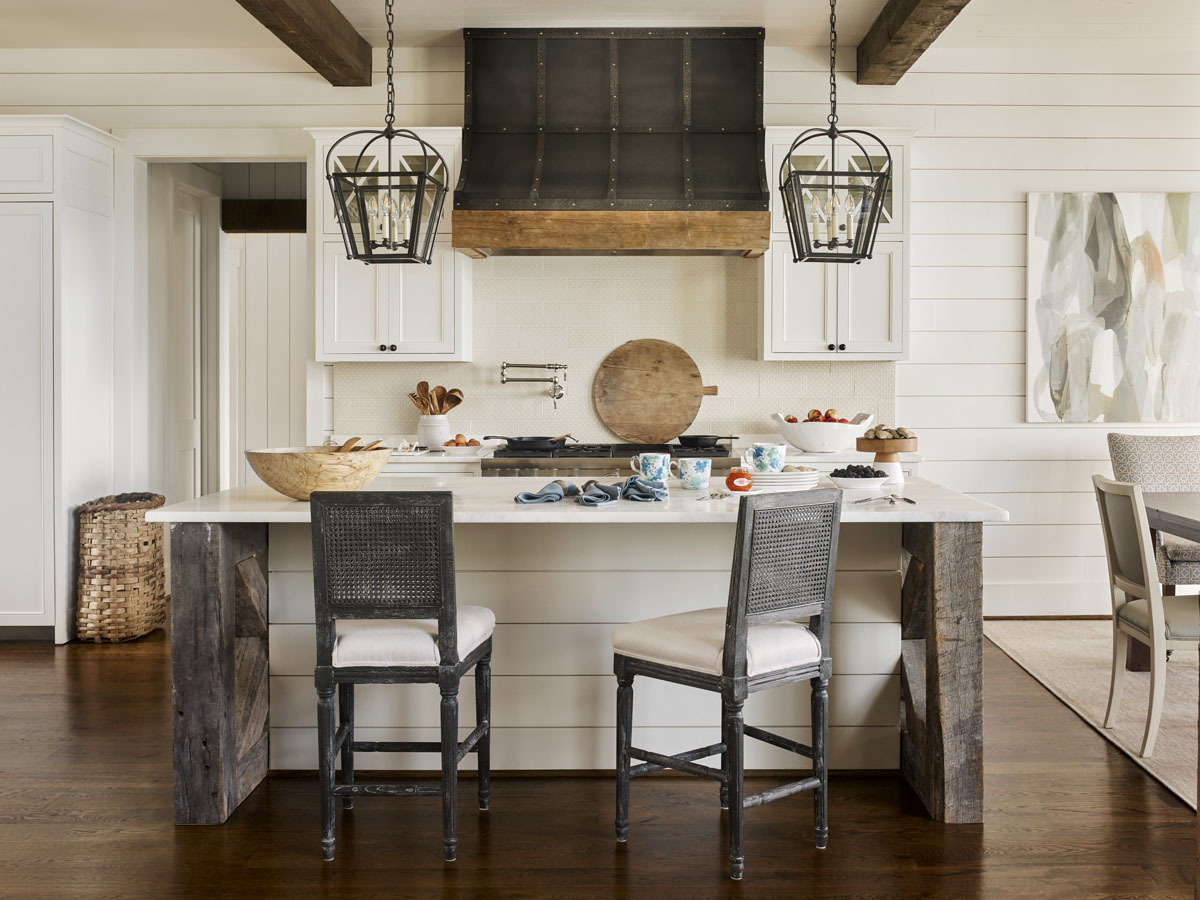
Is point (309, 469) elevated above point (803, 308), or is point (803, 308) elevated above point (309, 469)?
point (803, 308)

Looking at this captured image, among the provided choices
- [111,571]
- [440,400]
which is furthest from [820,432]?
[111,571]

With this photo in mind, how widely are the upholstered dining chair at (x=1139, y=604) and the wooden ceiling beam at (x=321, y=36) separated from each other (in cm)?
348

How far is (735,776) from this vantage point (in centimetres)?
238

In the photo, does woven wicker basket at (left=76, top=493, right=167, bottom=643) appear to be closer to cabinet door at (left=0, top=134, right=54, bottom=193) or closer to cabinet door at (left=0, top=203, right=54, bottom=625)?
cabinet door at (left=0, top=203, right=54, bottom=625)

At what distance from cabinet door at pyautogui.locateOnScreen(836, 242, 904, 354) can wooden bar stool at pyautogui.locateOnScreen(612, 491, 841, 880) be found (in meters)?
2.54

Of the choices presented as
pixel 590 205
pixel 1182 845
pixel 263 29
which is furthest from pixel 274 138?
pixel 1182 845

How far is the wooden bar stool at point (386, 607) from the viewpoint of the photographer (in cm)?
237

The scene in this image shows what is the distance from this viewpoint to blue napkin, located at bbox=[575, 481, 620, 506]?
105 inches

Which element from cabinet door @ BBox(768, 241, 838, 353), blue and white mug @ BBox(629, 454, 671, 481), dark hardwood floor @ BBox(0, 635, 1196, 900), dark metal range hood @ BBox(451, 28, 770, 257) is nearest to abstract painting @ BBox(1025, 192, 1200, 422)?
cabinet door @ BBox(768, 241, 838, 353)

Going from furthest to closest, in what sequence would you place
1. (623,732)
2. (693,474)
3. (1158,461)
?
1. (1158,461)
2. (693,474)
3. (623,732)

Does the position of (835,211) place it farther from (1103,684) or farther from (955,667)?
(1103,684)

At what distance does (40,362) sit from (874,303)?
12.8ft

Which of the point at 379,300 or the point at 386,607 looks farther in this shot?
the point at 379,300

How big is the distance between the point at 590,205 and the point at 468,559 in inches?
83.9
